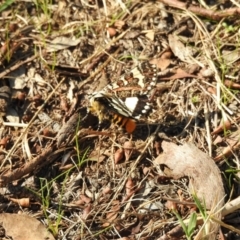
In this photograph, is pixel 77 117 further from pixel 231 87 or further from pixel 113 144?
pixel 231 87

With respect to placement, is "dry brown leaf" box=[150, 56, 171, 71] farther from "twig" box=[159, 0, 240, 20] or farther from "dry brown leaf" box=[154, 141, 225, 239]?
"dry brown leaf" box=[154, 141, 225, 239]

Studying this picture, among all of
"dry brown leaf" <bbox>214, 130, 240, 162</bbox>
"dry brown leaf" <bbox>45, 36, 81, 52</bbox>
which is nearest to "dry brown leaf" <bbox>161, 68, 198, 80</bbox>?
"dry brown leaf" <bbox>214, 130, 240, 162</bbox>

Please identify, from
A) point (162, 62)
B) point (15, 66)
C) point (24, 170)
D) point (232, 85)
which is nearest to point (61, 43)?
point (15, 66)

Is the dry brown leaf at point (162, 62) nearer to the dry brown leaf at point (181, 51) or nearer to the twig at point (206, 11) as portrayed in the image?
the dry brown leaf at point (181, 51)

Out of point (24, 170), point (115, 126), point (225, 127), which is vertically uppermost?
point (225, 127)

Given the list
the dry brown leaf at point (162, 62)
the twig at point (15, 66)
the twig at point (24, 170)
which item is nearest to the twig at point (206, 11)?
the dry brown leaf at point (162, 62)

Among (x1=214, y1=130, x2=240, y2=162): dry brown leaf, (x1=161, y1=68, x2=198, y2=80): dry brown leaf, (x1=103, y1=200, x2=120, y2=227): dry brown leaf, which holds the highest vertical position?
(x1=161, y1=68, x2=198, y2=80): dry brown leaf

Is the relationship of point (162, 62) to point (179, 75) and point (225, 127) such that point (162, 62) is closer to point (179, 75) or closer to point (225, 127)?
point (179, 75)

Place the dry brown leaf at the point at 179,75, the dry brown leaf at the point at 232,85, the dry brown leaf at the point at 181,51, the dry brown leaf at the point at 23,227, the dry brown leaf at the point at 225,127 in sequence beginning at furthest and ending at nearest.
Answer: the dry brown leaf at the point at 181,51 < the dry brown leaf at the point at 179,75 < the dry brown leaf at the point at 232,85 < the dry brown leaf at the point at 225,127 < the dry brown leaf at the point at 23,227

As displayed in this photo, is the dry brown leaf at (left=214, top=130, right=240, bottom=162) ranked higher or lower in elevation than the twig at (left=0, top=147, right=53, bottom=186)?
higher
